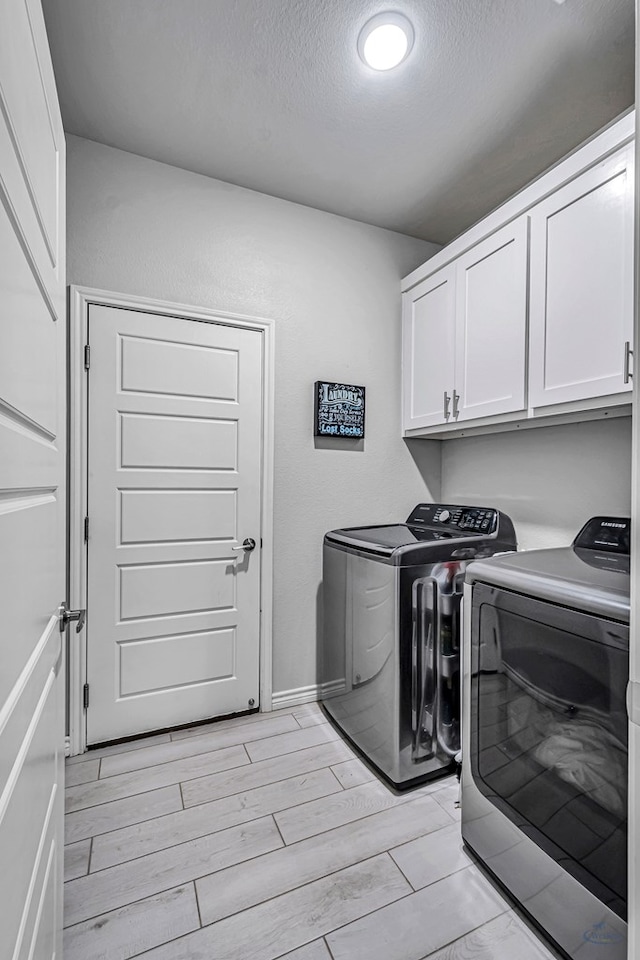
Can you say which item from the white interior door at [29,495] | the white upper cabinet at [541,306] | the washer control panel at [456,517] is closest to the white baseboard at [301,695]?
the washer control panel at [456,517]

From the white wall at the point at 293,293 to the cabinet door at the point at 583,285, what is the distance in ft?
3.26

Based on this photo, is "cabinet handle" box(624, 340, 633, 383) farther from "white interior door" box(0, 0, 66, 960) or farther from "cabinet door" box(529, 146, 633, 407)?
"white interior door" box(0, 0, 66, 960)

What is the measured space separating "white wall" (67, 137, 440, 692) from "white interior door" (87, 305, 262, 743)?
0.17 metres

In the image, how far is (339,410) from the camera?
2.55 metres

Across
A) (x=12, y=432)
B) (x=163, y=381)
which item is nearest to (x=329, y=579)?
(x=163, y=381)

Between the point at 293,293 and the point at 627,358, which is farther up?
the point at 293,293

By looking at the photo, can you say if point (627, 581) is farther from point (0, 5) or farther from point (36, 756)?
point (0, 5)

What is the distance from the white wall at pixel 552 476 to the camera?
6.16 ft

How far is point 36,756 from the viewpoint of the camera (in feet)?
2.60

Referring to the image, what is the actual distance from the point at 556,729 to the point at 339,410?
69.8 inches

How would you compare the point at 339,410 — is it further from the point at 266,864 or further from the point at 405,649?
the point at 266,864

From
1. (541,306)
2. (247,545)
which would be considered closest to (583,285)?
(541,306)

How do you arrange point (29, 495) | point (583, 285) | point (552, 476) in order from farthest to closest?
1. point (552, 476)
2. point (583, 285)
3. point (29, 495)

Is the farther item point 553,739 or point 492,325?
point 492,325
